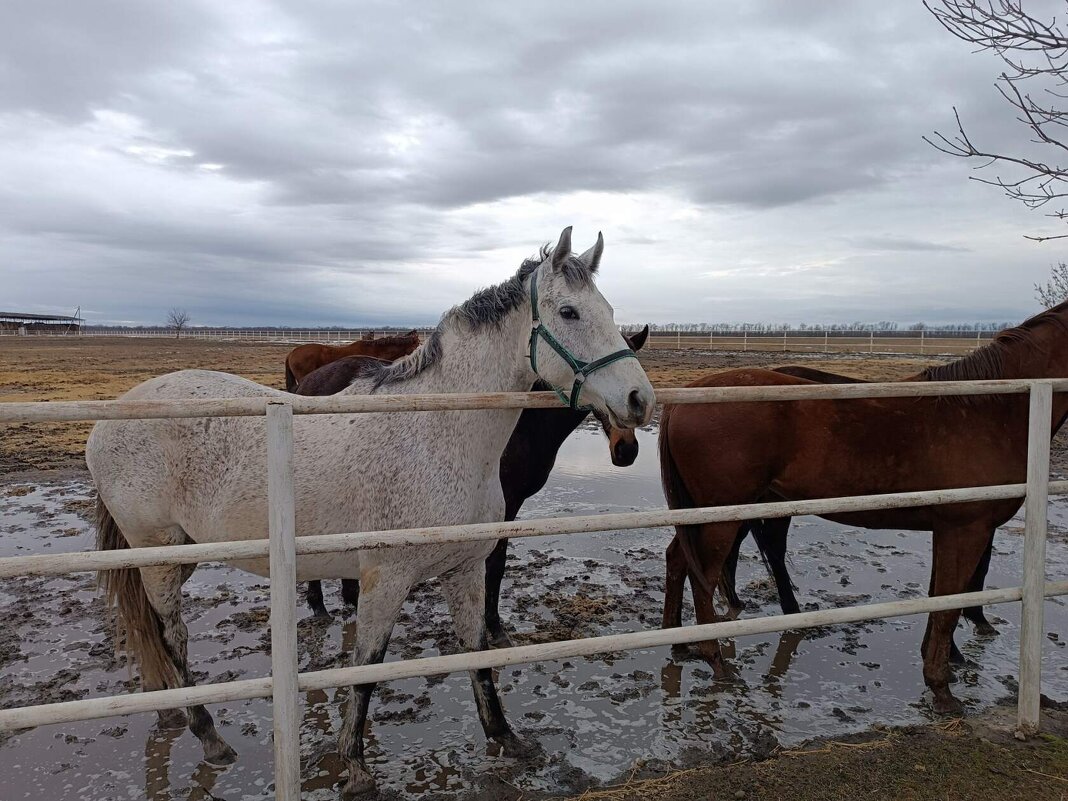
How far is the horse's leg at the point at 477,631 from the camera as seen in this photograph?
9.67ft

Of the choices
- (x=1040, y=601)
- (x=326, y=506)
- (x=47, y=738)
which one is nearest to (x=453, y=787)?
(x=326, y=506)

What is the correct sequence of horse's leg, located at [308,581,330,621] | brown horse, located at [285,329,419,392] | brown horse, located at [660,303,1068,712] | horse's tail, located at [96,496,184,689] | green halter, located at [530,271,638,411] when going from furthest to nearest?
brown horse, located at [285,329,419,392] → horse's leg, located at [308,581,330,621] → brown horse, located at [660,303,1068,712] → horse's tail, located at [96,496,184,689] → green halter, located at [530,271,638,411]

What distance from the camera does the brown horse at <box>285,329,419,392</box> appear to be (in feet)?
25.1

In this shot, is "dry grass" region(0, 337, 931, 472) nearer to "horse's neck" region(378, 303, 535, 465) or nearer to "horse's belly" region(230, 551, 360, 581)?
"horse's belly" region(230, 551, 360, 581)

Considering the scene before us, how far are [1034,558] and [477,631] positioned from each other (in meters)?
2.52

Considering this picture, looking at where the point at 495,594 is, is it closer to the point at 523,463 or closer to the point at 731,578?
the point at 523,463

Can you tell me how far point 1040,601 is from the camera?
9.71 ft

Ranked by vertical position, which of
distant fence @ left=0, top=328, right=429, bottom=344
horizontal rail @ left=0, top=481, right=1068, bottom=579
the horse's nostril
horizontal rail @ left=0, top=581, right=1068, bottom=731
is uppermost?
distant fence @ left=0, top=328, right=429, bottom=344

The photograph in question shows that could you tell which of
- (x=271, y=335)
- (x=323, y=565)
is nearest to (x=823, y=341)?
(x=323, y=565)

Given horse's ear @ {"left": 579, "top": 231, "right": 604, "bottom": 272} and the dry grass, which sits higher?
horse's ear @ {"left": 579, "top": 231, "right": 604, "bottom": 272}

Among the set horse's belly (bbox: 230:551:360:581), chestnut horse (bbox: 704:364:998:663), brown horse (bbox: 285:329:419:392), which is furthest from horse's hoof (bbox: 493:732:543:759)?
brown horse (bbox: 285:329:419:392)

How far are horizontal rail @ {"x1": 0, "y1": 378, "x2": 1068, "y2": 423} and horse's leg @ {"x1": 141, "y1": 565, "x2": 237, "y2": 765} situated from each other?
1.31 meters

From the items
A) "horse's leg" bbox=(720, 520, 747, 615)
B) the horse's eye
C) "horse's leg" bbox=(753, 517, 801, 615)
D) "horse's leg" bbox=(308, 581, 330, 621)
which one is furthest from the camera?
"horse's leg" bbox=(308, 581, 330, 621)

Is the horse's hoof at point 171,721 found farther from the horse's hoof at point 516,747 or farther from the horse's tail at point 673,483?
the horse's tail at point 673,483
